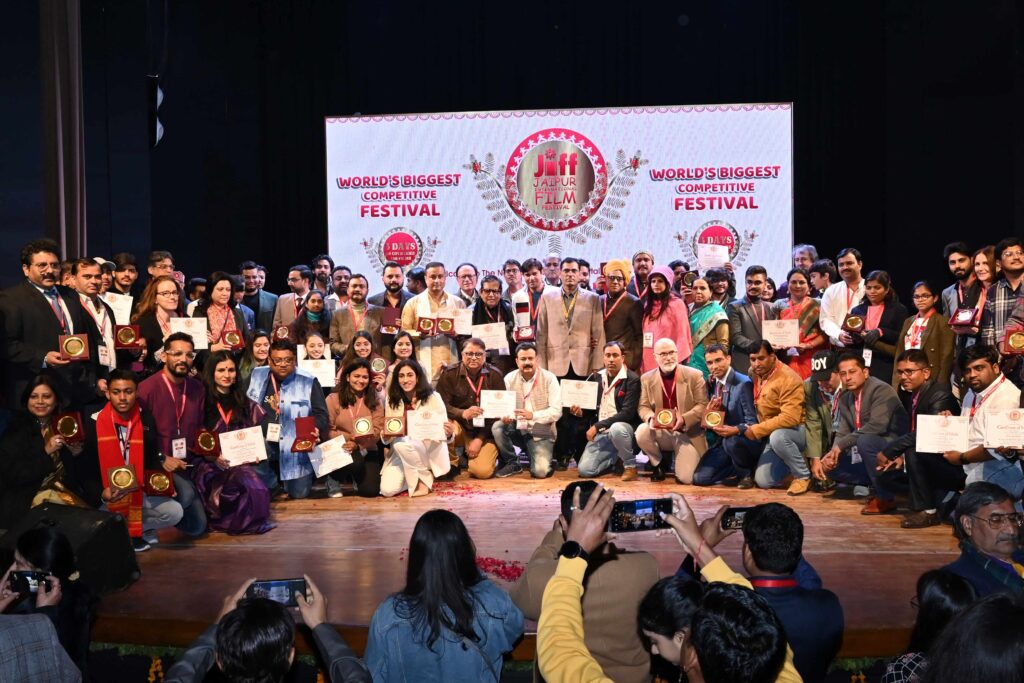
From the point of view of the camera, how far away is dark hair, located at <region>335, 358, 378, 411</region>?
736cm

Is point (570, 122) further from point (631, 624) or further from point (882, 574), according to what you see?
point (631, 624)

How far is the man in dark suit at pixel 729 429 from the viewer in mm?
7207

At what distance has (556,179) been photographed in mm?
10523

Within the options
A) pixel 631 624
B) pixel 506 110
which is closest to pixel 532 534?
pixel 631 624

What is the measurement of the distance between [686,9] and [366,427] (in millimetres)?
6070

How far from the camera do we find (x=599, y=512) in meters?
2.08

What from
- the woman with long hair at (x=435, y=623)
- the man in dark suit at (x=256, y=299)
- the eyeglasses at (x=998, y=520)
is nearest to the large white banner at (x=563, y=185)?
the man in dark suit at (x=256, y=299)

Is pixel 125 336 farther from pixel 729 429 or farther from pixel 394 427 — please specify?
pixel 729 429

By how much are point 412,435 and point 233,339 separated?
149 centimetres

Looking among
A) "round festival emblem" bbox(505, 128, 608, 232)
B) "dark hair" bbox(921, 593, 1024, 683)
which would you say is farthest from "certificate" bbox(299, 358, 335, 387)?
"dark hair" bbox(921, 593, 1024, 683)

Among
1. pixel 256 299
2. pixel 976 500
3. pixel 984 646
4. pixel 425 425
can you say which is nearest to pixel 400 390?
pixel 425 425

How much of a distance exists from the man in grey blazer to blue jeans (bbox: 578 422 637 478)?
1.69 ft

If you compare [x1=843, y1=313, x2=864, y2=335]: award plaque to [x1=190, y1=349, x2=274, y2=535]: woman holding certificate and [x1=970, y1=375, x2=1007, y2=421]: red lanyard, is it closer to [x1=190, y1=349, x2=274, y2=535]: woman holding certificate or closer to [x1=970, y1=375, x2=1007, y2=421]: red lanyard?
[x1=970, y1=375, x2=1007, y2=421]: red lanyard

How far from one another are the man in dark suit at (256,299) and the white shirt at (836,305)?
4.54 meters
